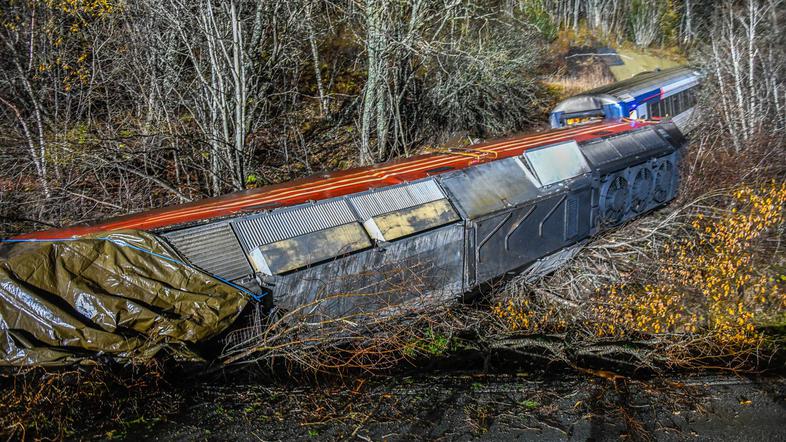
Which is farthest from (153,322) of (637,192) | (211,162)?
(637,192)

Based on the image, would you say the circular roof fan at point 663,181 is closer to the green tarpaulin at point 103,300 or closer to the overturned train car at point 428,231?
the overturned train car at point 428,231

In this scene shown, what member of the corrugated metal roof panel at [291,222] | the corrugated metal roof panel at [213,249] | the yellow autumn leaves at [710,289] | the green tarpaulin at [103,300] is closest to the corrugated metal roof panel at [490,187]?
the yellow autumn leaves at [710,289]

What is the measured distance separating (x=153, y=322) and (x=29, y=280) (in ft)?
3.31

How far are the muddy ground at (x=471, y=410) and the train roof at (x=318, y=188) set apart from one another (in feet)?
5.80

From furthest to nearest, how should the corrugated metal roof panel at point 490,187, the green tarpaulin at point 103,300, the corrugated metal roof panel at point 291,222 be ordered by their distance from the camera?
1. the corrugated metal roof panel at point 490,187
2. the corrugated metal roof panel at point 291,222
3. the green tarpaulin at point 103,300

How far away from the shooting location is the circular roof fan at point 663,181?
983 centimetres

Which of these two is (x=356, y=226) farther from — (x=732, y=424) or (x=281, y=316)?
(x=732, y=424)

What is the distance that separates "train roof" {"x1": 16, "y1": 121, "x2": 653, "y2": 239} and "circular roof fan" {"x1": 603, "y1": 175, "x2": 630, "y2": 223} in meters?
0.90

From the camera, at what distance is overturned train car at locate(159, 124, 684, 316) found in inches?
210

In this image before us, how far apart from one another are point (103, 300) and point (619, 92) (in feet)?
48.3

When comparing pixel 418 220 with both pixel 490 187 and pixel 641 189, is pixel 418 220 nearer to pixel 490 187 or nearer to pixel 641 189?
pixel 490 187

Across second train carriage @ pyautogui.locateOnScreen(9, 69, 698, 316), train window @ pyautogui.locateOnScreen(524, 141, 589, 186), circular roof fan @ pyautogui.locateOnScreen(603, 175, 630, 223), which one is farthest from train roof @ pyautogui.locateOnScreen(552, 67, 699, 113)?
train window @ pyautogui.locateOnScreen(524, 141, 589, 186)

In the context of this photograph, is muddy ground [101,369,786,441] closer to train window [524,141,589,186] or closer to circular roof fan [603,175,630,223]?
train window [524,141,589,186]

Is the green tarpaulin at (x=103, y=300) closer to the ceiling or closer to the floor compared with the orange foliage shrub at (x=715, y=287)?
closer to the ceiling
